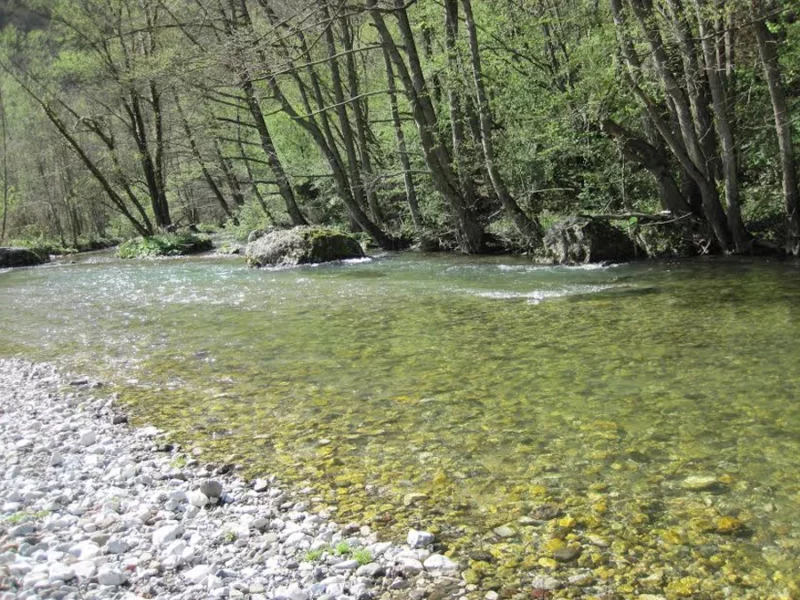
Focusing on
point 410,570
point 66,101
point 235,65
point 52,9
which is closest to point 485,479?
point 410,570

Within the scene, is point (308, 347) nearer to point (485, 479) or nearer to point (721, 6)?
point (485, 479)

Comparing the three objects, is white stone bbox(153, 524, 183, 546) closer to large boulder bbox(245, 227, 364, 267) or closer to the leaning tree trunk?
the leaning tree trunk

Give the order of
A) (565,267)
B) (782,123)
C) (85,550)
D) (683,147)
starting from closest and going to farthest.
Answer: (85,550) → (782,123) → (683,147) → (565,267)

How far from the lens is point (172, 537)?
141 inches

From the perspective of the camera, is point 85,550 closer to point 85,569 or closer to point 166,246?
point 85,569

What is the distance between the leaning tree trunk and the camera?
10609 millimetres

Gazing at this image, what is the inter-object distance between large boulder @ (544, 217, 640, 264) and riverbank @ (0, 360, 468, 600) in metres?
10.8

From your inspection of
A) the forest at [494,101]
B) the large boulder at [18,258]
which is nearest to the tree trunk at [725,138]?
the forest at [494,101]

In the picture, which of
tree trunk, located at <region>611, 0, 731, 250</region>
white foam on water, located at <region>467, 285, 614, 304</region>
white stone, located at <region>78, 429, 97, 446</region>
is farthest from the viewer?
tree trunk, located at <region>611, 0, 731, 250</region>

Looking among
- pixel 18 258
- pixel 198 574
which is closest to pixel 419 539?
pixel 198 574

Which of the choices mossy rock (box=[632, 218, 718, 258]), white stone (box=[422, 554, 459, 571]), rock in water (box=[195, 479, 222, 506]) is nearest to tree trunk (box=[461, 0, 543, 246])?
mossy rock (box=[632, 218, 718, 258])

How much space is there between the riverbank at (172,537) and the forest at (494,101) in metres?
9.98

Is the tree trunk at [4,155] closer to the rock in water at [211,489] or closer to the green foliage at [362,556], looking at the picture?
the rock in water at [211,489]

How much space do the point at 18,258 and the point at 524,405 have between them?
2605cm
